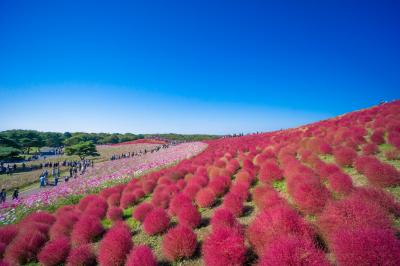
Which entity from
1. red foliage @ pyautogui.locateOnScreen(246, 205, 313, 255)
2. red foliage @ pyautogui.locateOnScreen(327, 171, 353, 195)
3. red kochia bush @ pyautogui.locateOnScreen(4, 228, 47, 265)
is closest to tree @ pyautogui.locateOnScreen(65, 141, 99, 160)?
red kochia bush @ pyautogui.locateOnScreen(4, 228, 47, 265)

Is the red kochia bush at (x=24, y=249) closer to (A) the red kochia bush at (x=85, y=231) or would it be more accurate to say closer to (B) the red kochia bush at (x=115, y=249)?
(A) the red kochia bush at (x=85, y=231)

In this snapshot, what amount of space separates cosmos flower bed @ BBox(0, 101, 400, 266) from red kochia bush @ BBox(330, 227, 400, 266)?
0.04 feet

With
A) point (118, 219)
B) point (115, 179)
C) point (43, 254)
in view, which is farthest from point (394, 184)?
point (115, 179)

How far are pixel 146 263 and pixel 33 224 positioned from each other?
6.15 metres

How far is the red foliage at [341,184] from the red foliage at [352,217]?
1810 mm

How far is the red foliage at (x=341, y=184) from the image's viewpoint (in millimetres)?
5340

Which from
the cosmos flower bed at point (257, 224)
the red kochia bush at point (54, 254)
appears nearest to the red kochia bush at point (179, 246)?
the cosmos flower bed at point (257, 224)

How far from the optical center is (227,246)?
3.86m

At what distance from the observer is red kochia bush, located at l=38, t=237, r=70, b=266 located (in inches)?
222

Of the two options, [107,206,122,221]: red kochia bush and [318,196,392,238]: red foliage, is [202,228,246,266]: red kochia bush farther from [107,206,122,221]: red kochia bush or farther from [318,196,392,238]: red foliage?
[107,206,122,221]: red kochia bush

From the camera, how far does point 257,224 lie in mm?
4344

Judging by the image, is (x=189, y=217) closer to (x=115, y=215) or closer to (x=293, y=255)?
(x=293, y=255)

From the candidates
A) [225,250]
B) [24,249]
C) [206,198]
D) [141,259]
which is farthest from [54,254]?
[225,250]

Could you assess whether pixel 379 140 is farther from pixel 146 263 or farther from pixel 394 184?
pixel 146 263
